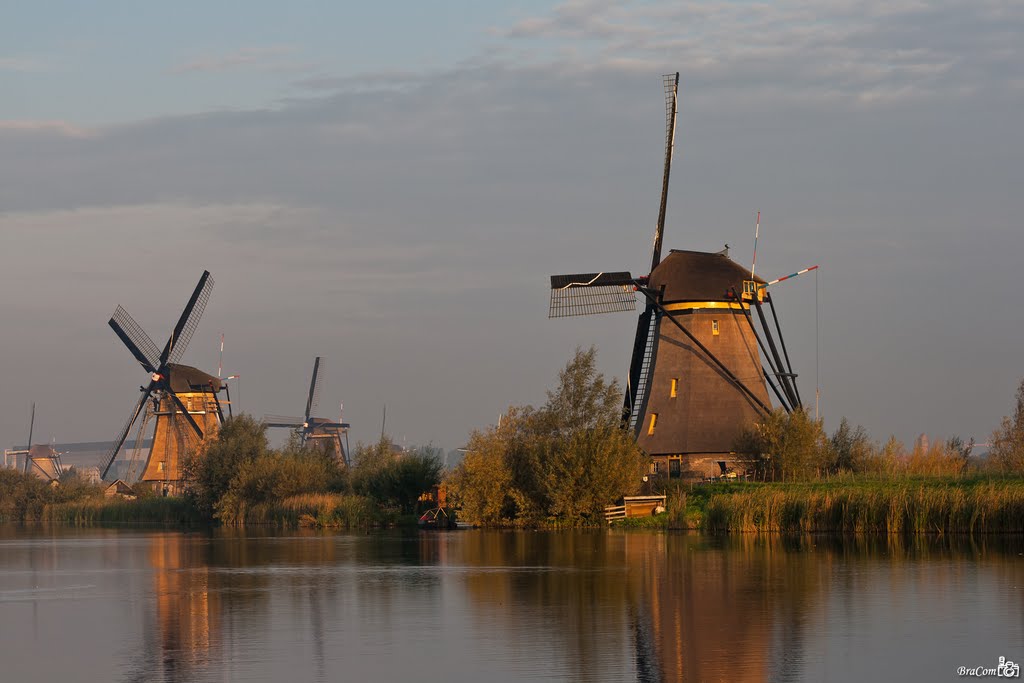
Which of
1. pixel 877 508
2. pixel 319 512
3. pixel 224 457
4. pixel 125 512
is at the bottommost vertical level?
pixel 125 512

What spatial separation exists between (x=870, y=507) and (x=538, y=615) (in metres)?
18.3

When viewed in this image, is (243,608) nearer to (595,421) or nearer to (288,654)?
(288,654)

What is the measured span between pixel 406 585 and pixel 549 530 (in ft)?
69.4

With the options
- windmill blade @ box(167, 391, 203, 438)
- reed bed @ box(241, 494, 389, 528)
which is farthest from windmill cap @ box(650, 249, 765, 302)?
windmill blade @ box(167, 391, 203, 438)

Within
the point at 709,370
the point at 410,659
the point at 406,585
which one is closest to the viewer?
the point at 410,659

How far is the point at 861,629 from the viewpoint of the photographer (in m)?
17.5

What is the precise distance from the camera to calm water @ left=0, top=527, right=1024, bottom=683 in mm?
15227

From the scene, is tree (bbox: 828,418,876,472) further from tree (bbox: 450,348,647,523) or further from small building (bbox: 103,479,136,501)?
small building (bbox: 103,479,136,501)

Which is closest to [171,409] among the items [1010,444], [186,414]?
[186,414]

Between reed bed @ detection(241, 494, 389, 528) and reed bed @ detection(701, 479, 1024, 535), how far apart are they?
815 inches

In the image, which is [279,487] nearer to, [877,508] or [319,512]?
[319,512]

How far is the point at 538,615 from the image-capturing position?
20109 mm

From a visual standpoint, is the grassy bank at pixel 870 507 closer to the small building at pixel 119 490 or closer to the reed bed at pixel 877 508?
the reed bed at pixel 877 508

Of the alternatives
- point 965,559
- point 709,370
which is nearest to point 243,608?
point 965,559
